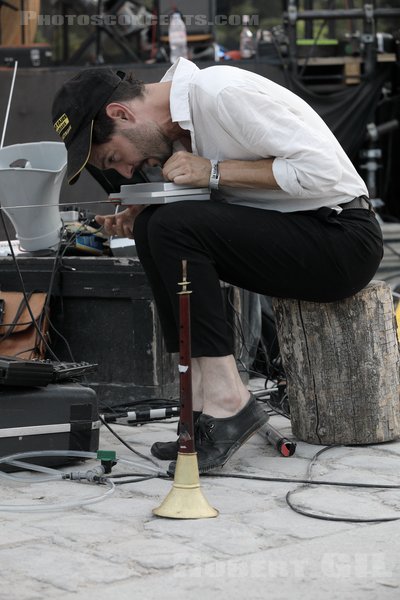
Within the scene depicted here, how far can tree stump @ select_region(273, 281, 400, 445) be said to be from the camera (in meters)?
3.06

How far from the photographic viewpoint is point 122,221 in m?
3.16

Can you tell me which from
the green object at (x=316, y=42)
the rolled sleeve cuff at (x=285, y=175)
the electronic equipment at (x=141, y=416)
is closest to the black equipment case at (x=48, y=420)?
the electronic equipment at (x=141, y=416)

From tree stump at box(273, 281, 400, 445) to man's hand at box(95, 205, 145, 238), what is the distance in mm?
527

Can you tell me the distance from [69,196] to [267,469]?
4.11 metres

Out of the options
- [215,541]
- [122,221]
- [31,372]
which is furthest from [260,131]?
[215,541]

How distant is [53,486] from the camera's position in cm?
263

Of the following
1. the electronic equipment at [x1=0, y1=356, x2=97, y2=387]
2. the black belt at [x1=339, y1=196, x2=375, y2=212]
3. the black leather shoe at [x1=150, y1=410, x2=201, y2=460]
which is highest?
the black belt at [x1=339, y1=196, x2=375, y2=212]

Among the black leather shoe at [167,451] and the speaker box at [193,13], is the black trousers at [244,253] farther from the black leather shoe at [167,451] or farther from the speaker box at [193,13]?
the speaker box at [193,13]

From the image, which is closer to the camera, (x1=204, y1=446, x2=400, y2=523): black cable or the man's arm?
(x1=204, y1=446, x2=400, y2=523): black cable

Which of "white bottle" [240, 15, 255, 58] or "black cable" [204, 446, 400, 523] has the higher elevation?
"white bottle" [240, 15, 255, 58]

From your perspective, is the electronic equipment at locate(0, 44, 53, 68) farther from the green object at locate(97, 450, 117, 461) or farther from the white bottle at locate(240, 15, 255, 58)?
the green object at locate(97, 450, 117, 461)

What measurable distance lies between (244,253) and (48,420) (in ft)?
2.41

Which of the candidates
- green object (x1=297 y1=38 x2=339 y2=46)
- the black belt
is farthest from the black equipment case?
green object (x1=297 y1=38 x2=339 y2=46)

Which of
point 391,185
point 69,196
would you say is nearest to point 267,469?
point 69,196
